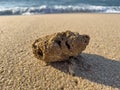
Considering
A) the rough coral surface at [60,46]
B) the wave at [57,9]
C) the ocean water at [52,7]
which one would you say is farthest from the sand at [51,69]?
the ocean water at [52,7]

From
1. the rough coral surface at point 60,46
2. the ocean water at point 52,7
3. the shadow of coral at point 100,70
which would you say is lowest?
the ocean water at point 52,7

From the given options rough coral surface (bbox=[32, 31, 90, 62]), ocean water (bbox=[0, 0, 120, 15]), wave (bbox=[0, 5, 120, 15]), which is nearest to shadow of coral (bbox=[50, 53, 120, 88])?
rough coral surface (bbox=[32, 31, 90, 62])

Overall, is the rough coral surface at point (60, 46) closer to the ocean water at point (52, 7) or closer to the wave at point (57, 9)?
the ocean water at point (52, 7)

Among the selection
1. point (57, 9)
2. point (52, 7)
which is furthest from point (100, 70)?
point (52, 7)

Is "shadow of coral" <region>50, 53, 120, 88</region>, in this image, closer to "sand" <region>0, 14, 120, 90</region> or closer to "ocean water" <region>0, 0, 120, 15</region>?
"sand" <region>0, 14, 120, 90</region>

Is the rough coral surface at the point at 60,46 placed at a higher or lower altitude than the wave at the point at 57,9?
higher

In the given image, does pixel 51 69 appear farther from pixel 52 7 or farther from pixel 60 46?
pixel 52 7

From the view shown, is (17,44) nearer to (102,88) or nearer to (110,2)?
(102,88)

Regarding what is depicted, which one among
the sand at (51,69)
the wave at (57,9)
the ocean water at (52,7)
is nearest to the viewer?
the sand at (51,69)
